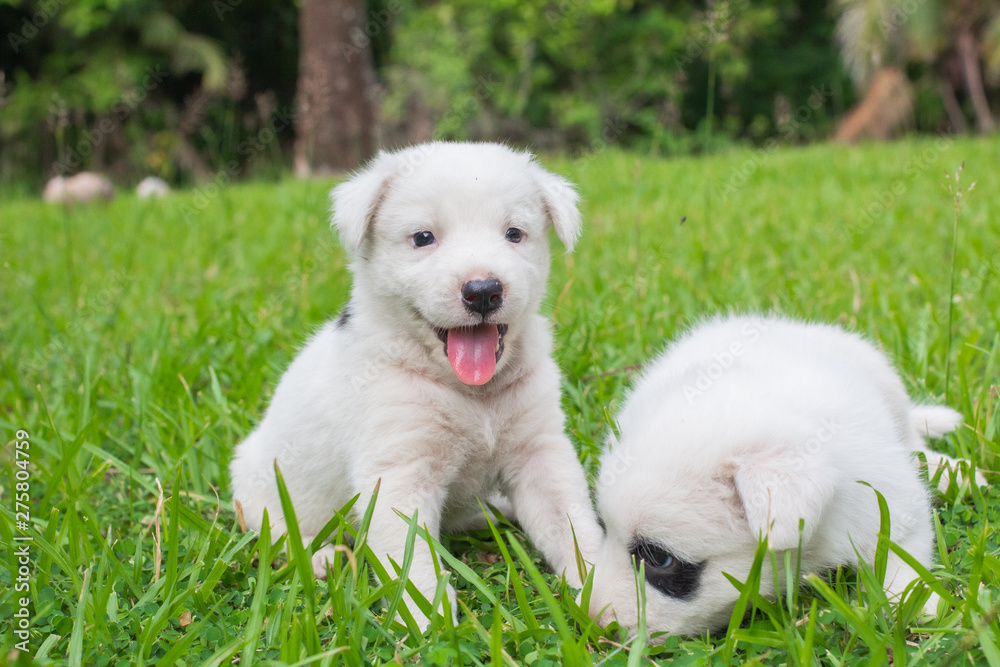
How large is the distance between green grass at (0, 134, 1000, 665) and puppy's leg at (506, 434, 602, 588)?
8cm

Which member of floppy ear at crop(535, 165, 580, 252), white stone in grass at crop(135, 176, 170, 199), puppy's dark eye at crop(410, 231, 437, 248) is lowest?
white stone in grass at crop(135, 176, 170, 199)

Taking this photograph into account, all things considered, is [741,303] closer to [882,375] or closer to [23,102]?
[882,375]

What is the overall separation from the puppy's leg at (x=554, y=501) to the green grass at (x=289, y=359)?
83 millimetres


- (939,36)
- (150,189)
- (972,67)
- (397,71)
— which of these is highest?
(939,36)

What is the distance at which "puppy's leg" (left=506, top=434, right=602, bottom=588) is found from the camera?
2361 mm

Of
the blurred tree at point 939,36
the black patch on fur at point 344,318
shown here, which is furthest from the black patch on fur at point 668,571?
the blurred tree at point 939,36

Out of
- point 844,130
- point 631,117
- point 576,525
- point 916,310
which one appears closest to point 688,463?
point 576,525

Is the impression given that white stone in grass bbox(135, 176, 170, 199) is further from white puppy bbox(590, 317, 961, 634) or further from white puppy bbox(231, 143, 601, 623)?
white puppy bbox(590, 317, 961, 634)

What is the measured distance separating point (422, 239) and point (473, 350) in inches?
15.4

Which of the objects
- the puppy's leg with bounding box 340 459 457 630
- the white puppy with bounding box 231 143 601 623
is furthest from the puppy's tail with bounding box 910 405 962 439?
the puppy's leg with bounding box 340 459 457 630

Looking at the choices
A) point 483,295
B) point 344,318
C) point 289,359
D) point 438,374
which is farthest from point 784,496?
point 289,359

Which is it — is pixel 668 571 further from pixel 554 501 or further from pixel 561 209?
pixel 561 209

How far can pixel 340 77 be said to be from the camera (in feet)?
40.0

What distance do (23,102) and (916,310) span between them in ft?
61.6
